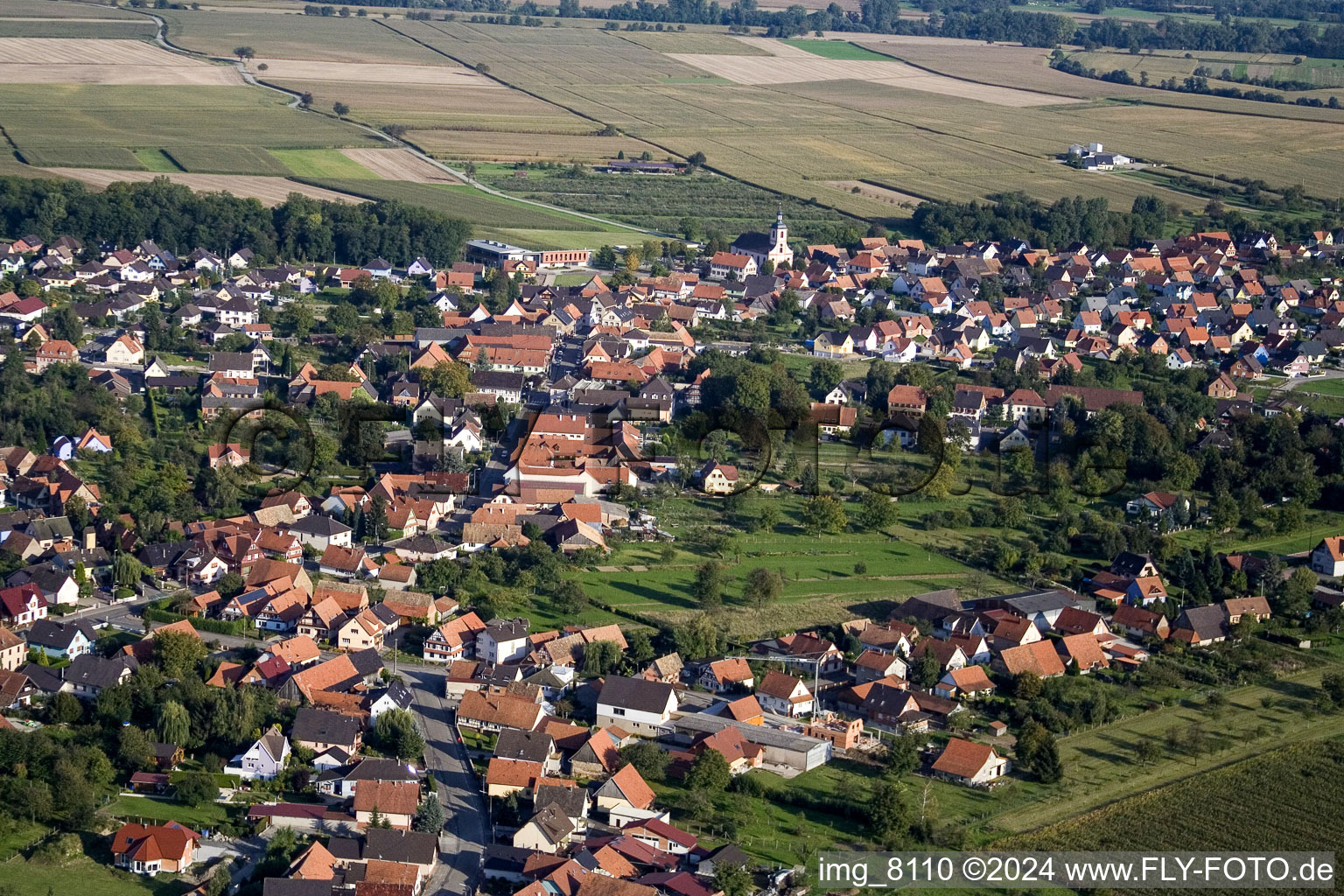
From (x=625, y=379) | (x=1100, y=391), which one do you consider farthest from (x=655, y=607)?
(x=1100, y=391)

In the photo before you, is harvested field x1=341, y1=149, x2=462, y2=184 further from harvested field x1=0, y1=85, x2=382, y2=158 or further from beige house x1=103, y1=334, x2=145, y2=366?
beige house x1=103, y1=334, x2=145, y2=366

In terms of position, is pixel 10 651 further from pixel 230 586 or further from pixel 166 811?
pixel 166 811

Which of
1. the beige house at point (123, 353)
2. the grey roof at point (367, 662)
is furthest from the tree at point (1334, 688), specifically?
the beige house at point (123, 353)

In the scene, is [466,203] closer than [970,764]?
No

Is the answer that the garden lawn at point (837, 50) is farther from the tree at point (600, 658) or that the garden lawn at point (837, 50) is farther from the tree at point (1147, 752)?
the tree at point (1147, 752)

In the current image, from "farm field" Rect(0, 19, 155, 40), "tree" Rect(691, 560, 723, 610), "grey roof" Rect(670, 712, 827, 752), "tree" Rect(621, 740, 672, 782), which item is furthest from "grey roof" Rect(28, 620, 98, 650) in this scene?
"farm field" Rect(0, 19, 155, 40)

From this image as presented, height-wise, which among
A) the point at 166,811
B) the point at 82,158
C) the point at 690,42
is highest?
the point at 690,42

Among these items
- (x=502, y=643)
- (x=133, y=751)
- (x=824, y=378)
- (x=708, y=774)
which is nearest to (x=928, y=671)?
(x=708, y=774)
